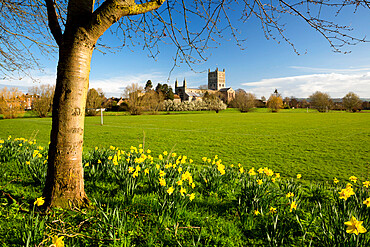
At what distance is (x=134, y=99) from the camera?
2016 inches

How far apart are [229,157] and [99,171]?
5183 mm

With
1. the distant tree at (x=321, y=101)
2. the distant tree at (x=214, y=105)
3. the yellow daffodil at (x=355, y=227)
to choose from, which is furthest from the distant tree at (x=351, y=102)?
the yellow daffodil at (x=355, y=227)

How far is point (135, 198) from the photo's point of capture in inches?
117

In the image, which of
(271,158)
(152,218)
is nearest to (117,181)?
(152,218)

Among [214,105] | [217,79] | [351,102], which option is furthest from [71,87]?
[217,79]

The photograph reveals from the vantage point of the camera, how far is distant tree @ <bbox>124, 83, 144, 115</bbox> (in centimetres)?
5128

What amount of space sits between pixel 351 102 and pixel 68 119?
313ft

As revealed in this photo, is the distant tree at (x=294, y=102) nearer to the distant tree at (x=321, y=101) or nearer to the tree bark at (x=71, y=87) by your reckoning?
the distant tree at (x=321, y=101)

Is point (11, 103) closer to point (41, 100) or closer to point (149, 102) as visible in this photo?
point (41, 100)

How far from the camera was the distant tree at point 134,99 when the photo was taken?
51281 mm

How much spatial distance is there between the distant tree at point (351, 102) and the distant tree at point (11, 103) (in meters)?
93.3

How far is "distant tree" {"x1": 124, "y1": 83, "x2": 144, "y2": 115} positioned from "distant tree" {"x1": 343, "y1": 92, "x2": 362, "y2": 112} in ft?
236

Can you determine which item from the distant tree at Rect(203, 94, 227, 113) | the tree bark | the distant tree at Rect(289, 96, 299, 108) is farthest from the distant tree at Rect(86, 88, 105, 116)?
the distant tree at Rect(289, 96, 299, 108)

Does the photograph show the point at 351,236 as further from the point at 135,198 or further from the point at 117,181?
the point at 117,181
